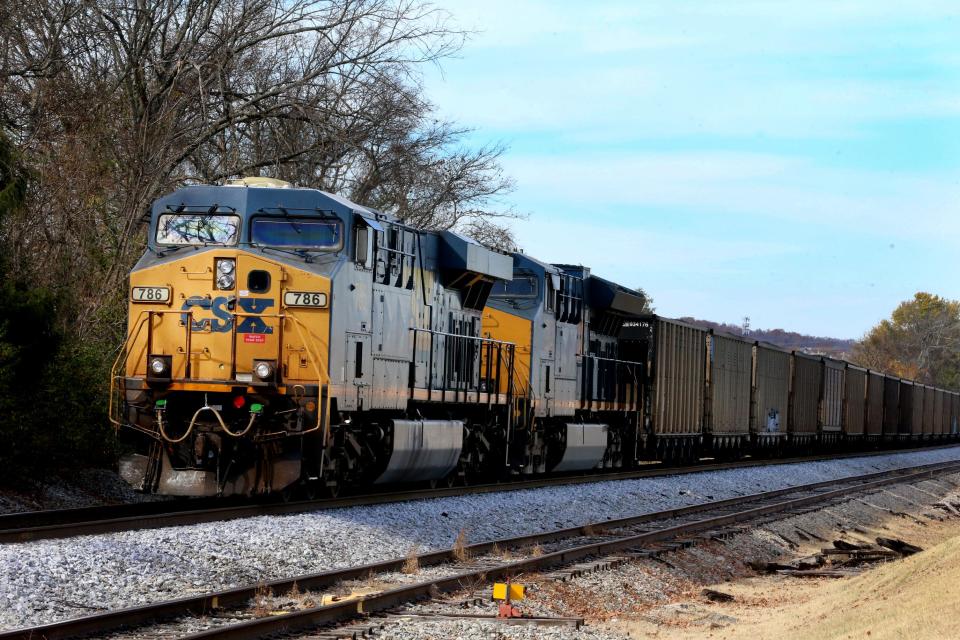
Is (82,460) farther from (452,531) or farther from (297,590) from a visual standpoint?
(297,590)

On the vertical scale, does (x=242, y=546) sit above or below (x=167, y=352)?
below

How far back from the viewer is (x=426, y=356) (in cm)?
1766

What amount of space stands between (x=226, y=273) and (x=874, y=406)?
136 ft

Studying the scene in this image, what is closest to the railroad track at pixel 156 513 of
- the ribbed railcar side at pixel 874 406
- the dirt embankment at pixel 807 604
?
the dirt embankment at pixel 807 604

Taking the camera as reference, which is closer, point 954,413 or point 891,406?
point 891,406

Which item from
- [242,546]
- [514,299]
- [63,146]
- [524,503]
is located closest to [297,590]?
[242,546]

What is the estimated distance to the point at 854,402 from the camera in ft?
157

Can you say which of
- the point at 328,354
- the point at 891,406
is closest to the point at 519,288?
the point at 328,354

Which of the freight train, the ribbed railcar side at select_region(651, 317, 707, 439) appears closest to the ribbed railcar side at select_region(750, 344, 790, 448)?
the ribbed railcar side at select_region(651, 317, 707, 439)

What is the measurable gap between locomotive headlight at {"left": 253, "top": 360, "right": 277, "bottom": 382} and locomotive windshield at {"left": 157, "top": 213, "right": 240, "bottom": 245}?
1.66 m

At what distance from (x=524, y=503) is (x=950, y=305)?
492 ft

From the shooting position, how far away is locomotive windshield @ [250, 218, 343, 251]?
14.7 m

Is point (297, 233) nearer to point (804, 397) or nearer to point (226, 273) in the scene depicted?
point (226, 273)

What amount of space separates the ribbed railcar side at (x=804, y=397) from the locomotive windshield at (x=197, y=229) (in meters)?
28.4
